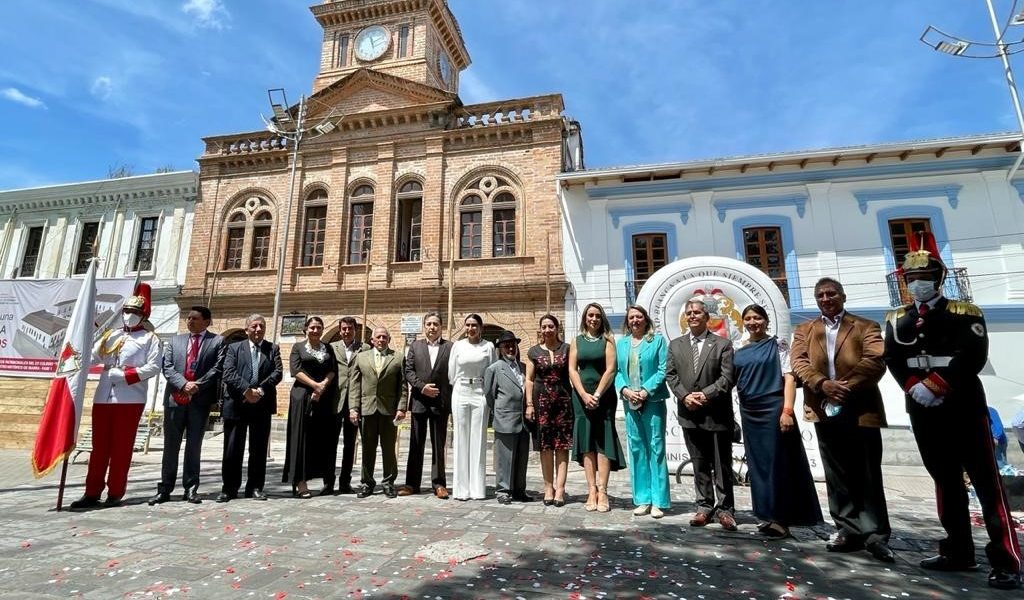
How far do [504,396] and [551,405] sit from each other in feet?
1.62

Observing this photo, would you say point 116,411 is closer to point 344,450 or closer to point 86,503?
point 86,503

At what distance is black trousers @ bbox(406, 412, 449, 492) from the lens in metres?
5.24

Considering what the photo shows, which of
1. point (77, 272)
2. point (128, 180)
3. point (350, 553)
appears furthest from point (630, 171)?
point (77, 272)

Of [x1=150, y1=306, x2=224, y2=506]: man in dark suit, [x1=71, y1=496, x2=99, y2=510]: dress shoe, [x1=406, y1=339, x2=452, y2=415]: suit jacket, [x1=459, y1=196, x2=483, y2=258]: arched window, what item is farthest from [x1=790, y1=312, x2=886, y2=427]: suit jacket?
[x1=459, y1=196, x2=483, y2=258]: arched window

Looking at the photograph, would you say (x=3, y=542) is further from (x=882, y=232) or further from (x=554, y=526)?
(x=882, y=232)

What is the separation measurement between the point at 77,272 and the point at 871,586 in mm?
21597

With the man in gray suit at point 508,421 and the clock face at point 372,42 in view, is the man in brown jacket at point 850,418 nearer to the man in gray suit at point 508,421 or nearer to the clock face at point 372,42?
the man in gray suit at point 508,421

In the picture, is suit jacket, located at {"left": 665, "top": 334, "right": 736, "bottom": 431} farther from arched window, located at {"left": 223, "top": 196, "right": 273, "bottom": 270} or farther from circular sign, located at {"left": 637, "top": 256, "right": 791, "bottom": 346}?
arched window, located at {"left": 223, "top": 196, "right": 273, "bottom": 270}

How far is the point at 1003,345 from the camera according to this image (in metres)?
11.2

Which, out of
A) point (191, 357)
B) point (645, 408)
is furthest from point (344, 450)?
point (645, 408)

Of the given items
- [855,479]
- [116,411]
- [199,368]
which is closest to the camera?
[855,479]

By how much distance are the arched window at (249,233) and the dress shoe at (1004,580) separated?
1677 centimetres

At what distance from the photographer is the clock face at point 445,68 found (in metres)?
19.2

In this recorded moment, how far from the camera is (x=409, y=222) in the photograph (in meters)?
15.4
